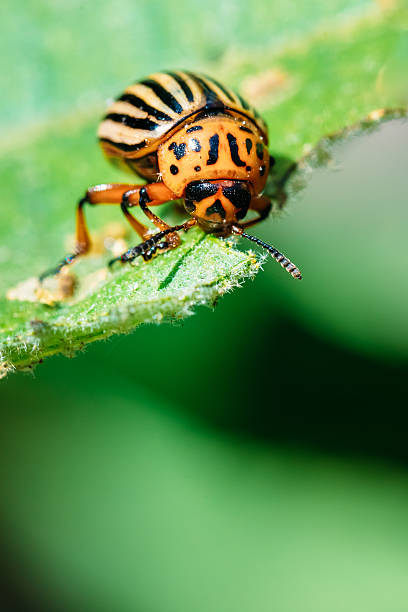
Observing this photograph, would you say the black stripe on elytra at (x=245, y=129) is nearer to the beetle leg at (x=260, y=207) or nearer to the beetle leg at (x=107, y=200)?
the beetle leg at (x=260, y=207)

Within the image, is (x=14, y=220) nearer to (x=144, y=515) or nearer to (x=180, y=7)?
(x=180, y=7)

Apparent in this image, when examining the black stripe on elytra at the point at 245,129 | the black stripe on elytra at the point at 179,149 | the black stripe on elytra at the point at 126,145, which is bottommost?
the black stripe on elytra at the point at 179,149

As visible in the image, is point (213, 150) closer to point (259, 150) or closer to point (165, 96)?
point (259, 150)

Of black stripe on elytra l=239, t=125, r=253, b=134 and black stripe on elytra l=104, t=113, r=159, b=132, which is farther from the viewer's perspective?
black stripe on elytra l=104, t=113, r=159, b=132

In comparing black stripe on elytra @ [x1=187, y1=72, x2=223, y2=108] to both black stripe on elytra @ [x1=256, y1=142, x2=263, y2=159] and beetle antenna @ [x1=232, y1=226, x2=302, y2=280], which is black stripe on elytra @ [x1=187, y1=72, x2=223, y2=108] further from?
beetle antenna @ [x1=232, y1=226, x2=302, y2=280]

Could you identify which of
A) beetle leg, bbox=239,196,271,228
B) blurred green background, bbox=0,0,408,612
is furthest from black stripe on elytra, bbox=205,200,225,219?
blurred green background, bbox=0,0,408,612

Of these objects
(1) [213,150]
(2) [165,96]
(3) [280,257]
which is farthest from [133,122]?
(3) [280,257]

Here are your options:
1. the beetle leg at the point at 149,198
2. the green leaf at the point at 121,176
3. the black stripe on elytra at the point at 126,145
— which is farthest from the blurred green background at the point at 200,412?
the beetle leg at the point at 149,198

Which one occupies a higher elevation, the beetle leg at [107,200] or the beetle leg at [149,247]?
the beetle leg at [107,200]
